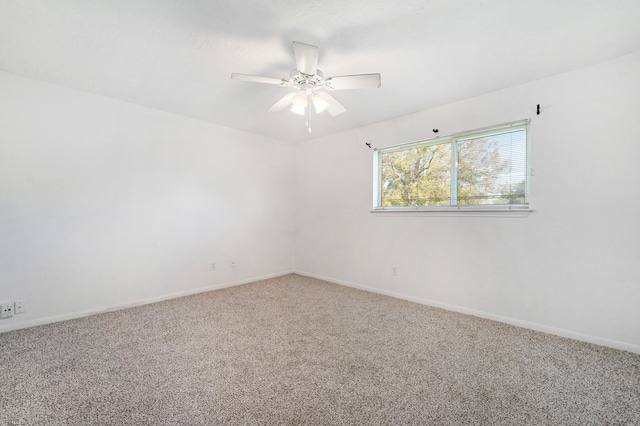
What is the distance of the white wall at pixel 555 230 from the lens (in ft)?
6.92

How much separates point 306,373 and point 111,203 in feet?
8.96

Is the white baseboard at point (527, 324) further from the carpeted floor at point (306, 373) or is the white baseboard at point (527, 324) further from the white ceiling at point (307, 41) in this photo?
the white ceiling at point (307, 41)

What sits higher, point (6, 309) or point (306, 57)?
point (306, 57)

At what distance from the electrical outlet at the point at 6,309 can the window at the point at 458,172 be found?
3.88 metres

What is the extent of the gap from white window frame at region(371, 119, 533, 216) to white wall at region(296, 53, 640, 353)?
7cm

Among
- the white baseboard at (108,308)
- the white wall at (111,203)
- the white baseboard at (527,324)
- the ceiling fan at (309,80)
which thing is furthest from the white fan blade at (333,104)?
the white baseboard at (108,308)

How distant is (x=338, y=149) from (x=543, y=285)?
9.52ft

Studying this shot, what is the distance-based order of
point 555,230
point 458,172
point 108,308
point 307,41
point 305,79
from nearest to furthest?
point 307,41
point 305,79
point 555,230
point 108,308
point 458,172

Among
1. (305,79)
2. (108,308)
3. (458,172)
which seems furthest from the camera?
(458,172)

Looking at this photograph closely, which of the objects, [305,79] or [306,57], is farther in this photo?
[305,79]

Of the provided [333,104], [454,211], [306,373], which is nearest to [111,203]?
[333,104]

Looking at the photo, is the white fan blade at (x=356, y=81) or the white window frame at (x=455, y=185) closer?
the white fan blade at (x=356, y=81)

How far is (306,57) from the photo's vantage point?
185 centimetres

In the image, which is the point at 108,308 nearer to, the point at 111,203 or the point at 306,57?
the point at 111,203
